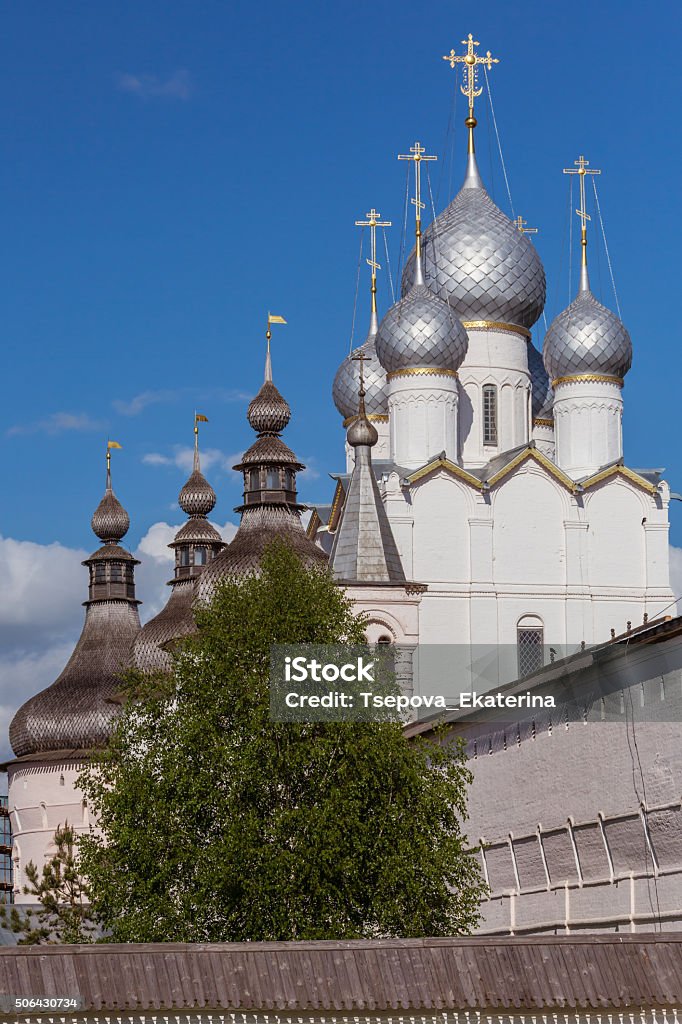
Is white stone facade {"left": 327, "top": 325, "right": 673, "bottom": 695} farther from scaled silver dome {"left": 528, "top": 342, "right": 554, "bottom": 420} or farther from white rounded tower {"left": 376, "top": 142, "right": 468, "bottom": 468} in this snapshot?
scaled silver dome {"left": 528, "top": 342, "right": 554, "bottom": 420}

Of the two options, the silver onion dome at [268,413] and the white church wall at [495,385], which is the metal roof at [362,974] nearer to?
the white church wall at [495,385]

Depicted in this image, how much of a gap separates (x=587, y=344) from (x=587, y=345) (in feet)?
0.05

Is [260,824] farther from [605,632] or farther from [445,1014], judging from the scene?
[605,632]

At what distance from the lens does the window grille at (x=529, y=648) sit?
111 ft

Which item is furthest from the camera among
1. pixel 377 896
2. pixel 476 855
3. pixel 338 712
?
pixel 476 855

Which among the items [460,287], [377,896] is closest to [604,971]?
[377,896]

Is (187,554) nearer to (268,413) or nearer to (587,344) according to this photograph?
(268,413)

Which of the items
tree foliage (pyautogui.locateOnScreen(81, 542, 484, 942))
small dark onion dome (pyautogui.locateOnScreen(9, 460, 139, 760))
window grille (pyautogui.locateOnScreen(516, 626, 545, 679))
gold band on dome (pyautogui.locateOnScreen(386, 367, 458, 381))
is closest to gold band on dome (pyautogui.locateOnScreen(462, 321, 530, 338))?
gold band on dome (pyautogui.locateOnScreen(386, 367, 458, 381))

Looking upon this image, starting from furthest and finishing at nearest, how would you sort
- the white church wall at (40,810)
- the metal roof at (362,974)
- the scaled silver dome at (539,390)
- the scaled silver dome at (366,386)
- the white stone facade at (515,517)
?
1. the white church wall at (40,810)
2. the scaled silver dome at (366,386)
3. the scaled silver dome at (539,390)
4. the white stone facade at (515,517)
5. the metal roof at (362,974)

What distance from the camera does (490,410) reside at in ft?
119

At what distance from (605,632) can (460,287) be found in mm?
6219

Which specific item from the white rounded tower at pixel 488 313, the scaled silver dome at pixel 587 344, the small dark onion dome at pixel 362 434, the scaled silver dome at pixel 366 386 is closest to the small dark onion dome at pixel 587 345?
the scaled silver dome at pixel 587 344

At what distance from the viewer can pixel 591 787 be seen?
21.0 m

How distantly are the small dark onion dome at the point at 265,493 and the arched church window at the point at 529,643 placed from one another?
11.2 feet
